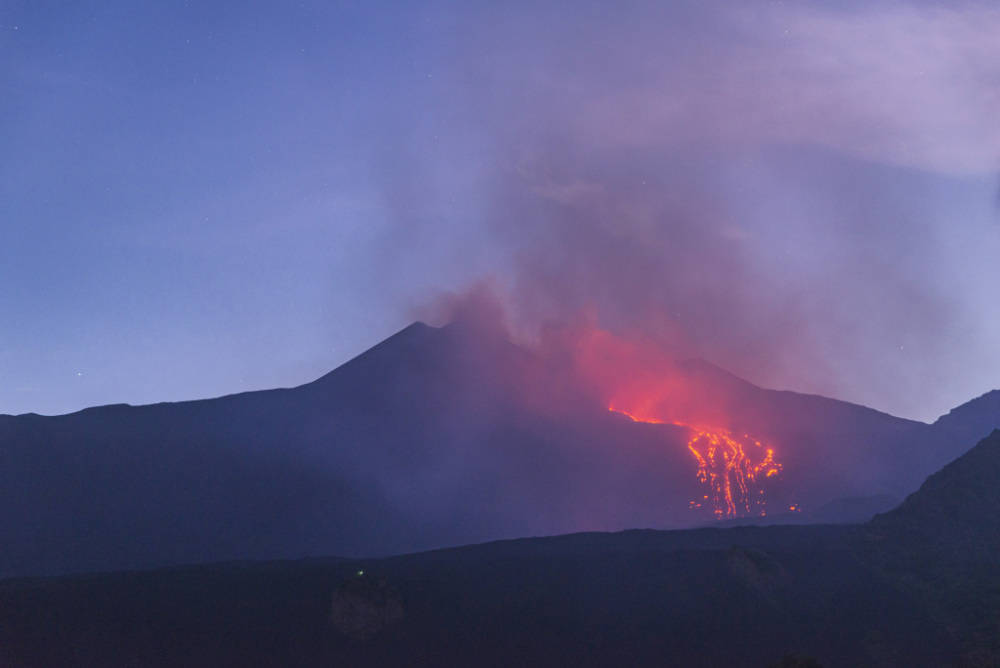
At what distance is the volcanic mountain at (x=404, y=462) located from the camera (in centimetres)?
9225

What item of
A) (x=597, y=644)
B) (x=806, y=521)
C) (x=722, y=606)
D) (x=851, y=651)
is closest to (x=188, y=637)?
(x=597, y=644)

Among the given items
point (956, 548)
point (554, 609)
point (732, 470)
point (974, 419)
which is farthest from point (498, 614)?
point (974, 419)

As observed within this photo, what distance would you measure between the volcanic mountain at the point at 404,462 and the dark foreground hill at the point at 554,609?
3767cm

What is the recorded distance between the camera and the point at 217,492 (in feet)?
327

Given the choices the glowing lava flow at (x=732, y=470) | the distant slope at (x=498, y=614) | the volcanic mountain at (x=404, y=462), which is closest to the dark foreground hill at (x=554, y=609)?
the distant slope at (x=498, y=614)

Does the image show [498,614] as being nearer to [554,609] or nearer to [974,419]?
[554,609]

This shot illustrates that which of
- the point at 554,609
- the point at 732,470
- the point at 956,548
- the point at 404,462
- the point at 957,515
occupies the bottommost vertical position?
the point at 554,609

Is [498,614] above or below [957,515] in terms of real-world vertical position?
below

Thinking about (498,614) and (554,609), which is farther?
(554,609)

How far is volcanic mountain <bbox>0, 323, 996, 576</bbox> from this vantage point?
92.2 metres

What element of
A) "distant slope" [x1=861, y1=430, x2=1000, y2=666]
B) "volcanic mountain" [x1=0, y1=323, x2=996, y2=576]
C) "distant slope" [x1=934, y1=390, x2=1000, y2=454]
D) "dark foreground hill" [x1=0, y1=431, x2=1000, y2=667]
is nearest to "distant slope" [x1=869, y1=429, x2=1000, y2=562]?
"distant slope" [x1=861, y1=430, x2=1000, y2=666]

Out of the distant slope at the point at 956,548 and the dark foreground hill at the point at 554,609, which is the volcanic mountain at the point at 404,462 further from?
the dark foreground hill at the point at 554,609

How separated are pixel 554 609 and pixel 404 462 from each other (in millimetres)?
70403

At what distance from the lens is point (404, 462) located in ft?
382
